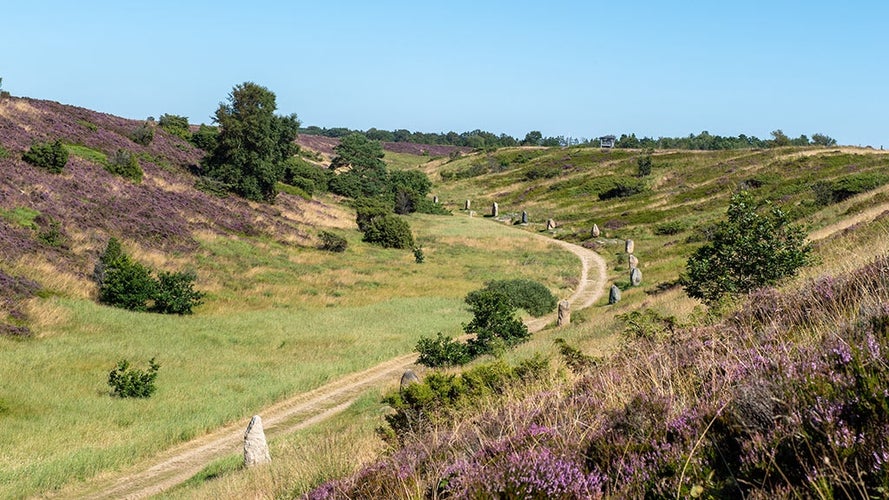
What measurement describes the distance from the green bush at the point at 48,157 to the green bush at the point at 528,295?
26.3 m

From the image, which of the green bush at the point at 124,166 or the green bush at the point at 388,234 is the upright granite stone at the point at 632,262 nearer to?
the green bush at the point at 388,234

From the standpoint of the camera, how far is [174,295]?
1078 inches

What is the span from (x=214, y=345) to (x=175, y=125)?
184 feet

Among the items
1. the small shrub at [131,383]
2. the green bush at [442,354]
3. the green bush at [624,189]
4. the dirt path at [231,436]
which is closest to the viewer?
the dirt path at [231,436]

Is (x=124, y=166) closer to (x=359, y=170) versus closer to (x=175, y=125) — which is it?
(x=175, y=125)

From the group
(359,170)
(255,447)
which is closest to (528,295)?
(255,447)

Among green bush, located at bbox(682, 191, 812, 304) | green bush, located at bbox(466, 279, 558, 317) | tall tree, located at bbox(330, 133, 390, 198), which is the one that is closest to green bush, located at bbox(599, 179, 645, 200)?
tall tree, located at bbox(330, 133, 390, 198)

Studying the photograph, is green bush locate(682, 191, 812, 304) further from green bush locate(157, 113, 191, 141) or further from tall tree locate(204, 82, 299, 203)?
green bush locate(157, 113, 191, 141)

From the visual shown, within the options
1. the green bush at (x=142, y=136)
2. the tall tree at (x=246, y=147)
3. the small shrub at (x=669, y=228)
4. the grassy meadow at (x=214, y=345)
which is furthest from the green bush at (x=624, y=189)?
the green bush at (x=142, y=136)

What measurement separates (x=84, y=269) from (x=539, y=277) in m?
26.6

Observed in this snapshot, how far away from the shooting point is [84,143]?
49.1m

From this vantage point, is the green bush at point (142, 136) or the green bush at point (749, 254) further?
the green bush at point (142, 136)

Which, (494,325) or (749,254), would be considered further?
(494,325)

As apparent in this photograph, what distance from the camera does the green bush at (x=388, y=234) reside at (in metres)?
52.7
